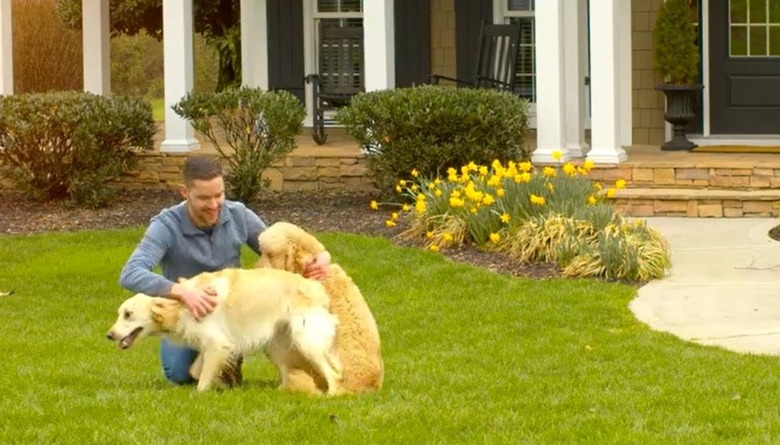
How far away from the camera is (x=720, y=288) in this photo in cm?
1041

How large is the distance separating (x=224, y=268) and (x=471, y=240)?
17.3ft

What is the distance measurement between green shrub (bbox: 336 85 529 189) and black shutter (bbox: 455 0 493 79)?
11.8ft

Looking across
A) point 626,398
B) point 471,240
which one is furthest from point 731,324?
point 471,240

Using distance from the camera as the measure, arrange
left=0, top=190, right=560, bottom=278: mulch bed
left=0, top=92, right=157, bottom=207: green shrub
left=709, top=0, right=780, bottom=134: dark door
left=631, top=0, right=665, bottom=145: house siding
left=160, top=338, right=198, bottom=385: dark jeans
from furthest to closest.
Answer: left=631, top=0, right=665, bottom=145: house siding, left=709, top=0, right=780, bottom=134: dark door, left=0, top=92, right=157, bottom=207: green shrub, left=0, top=190, right=560, bottom=278: mulch bed, left=160, top=338, right=198, bottom=385: dark jeans

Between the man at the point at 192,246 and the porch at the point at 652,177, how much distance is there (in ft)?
22.9

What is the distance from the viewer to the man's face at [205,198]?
671 centimetres

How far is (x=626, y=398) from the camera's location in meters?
7.27

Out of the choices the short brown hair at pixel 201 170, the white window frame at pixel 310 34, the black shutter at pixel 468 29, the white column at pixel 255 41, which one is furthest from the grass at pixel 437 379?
the white column at pixel 255 41

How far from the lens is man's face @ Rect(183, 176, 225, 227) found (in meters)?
6.71

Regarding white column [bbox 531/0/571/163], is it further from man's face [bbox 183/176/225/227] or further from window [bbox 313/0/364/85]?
man's face [bbox 183/176/225/227]

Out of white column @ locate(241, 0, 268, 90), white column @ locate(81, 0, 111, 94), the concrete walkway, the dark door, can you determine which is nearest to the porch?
the concrete walkway

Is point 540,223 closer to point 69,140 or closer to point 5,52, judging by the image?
point 69,140

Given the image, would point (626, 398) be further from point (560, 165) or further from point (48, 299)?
point (560, 165)

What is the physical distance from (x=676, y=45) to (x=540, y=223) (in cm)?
490
